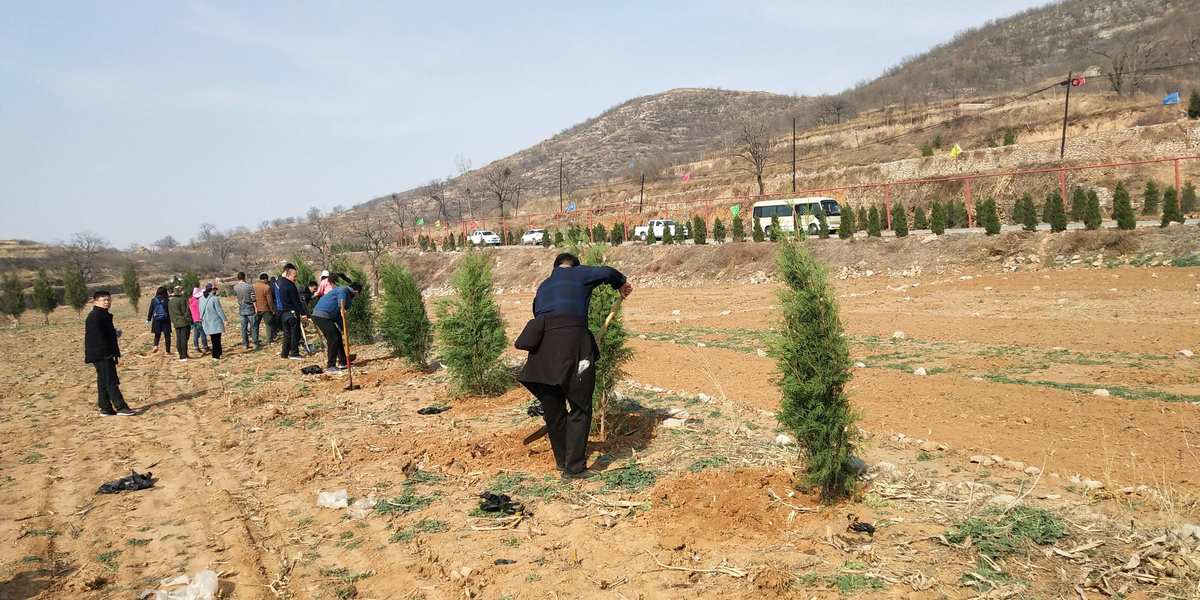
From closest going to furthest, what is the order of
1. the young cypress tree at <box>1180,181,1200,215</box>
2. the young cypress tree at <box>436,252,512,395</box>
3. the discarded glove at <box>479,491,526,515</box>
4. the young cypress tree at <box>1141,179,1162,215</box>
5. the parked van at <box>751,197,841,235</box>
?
the discarded glove at <box>479,491,526,515</box> < the young cypress tree at <box>436,252,512,395</box> < the young cypress tree at <box>1180,181,1200,215</box> < the young cypress tree at <box>1141,179,1162,215</box> < the parked van at <box>751,197,841,235</box>

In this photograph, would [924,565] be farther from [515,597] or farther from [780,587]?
[515,597]

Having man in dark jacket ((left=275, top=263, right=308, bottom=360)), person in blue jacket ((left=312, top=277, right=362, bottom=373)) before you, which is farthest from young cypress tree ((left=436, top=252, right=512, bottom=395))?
man in dark jacket ((left=275, top=263, right=308, bottom=360))

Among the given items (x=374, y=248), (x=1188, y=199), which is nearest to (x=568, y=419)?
(x=1188, y=199)

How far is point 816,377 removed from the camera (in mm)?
4426

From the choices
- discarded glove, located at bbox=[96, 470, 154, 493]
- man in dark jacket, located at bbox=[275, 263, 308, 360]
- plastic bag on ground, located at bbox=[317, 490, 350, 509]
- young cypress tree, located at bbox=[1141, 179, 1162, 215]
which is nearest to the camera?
plastic bag on ground, located at bbox=[317, 490, 350, 509]

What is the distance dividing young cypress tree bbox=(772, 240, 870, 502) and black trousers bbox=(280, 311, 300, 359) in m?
11.1

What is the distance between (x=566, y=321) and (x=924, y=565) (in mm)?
2861

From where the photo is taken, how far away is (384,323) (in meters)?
11.9

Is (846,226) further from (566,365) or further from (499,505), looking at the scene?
(499,505)

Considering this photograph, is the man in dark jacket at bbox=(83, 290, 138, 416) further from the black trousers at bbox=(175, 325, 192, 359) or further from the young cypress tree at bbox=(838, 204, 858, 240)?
the young cypress tree at bbox=(838, 204, 858, 240)

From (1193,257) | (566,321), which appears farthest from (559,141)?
(566,321)

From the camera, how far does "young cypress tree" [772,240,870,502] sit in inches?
174

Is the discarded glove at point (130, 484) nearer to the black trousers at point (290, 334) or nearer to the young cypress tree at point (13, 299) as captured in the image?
the black trousers at point (290, 334)

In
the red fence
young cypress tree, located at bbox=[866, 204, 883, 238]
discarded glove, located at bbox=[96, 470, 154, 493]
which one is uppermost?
the red fence
